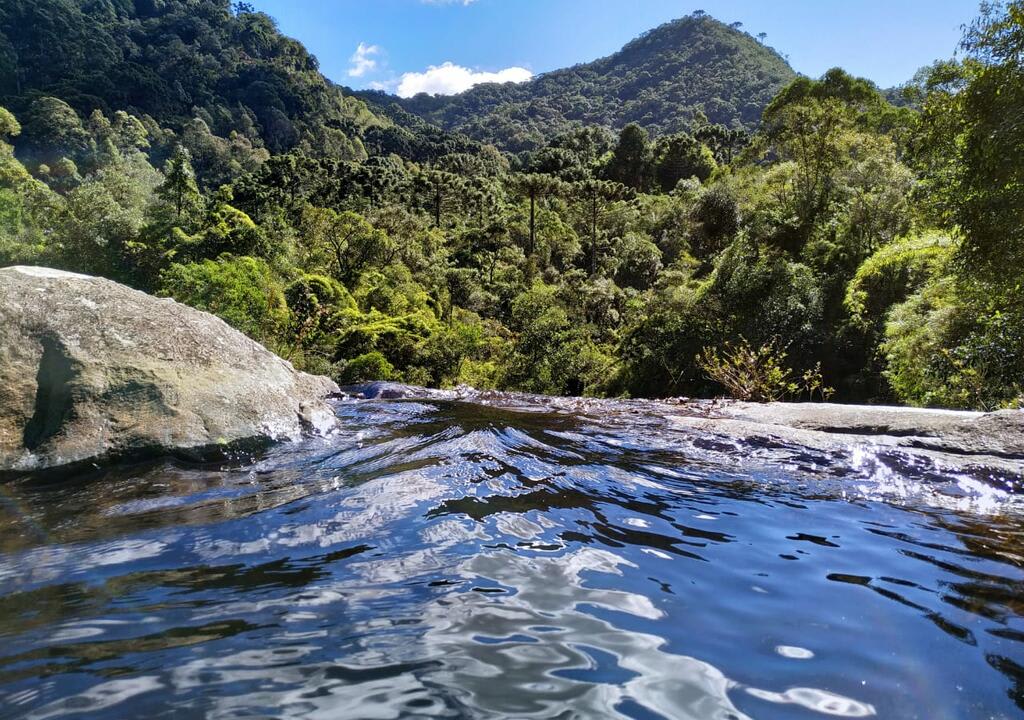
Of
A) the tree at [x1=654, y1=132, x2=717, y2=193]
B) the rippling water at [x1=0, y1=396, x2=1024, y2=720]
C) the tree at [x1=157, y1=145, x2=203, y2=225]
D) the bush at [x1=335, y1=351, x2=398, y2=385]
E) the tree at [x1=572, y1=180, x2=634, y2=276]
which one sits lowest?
the rippling water at [x1=0, y1=396, x2=1024, y2=720]

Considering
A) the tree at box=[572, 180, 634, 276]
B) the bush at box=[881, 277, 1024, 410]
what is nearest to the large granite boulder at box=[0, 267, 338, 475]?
the bush at box=[881, 277, 1024, 410]

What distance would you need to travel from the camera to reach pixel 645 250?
31969 mm

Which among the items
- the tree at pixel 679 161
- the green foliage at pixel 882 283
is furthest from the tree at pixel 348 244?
the tree at pixel 679 161

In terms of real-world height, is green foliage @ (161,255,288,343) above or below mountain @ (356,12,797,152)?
below

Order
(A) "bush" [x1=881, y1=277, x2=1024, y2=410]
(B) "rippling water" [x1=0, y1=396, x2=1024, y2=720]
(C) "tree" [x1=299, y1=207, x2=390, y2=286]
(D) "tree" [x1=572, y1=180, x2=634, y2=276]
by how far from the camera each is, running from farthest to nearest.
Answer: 1. (D) "tree" [x1=572, y1=180, x2=634, y2=276]
2. (C) "tree" [x1=299, y1=207, x2=390, y2=286]
3. (A) "bush" [x1=881, y1=277, x2=1024, y2=410]
4. (B) "rippling water" [x1=0, y1=396, x2=1024, y2=720]

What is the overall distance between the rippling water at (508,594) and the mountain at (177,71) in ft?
289

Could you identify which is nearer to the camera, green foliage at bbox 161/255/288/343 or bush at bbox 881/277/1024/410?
bush at bbox 881/277/1024/410

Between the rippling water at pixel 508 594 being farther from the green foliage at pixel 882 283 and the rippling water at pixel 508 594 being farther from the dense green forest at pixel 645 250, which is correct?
the green foliage at pixel 882 283

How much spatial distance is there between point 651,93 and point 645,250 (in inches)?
Answer: 5497

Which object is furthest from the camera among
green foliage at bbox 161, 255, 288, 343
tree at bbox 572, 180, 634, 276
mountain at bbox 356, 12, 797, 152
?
mountain at bbox 356, 12, 797, 152

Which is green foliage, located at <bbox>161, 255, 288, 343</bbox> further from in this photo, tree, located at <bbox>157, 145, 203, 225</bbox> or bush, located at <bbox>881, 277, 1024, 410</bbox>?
tree, located at <bbox>157, 145, 203, 225</bbox>

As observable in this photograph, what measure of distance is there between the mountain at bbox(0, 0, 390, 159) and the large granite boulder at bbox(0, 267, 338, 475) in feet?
279

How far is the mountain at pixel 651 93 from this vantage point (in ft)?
429

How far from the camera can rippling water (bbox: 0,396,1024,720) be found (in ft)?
4.95
